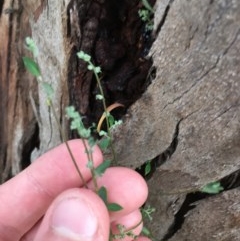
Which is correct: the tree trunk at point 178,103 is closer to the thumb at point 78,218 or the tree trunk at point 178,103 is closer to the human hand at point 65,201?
the human hand at point 65,201

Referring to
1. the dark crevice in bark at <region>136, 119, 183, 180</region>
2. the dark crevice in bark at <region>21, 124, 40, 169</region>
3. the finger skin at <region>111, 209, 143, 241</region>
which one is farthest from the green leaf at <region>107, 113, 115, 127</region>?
the dark crevice in bark at <region>21, 124, 40, 169</region>

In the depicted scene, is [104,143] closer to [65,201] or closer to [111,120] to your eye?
[111,120]

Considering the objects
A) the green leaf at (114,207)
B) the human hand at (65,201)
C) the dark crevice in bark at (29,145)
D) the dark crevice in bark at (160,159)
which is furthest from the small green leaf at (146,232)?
the dark crevice in bark at (29,145)

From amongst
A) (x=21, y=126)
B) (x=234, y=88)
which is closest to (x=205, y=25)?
(x=234, y=88)

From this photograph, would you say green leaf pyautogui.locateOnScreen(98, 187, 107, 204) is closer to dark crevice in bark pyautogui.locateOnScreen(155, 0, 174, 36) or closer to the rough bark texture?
the rough bark texture

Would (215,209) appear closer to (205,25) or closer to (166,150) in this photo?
(166,150)
